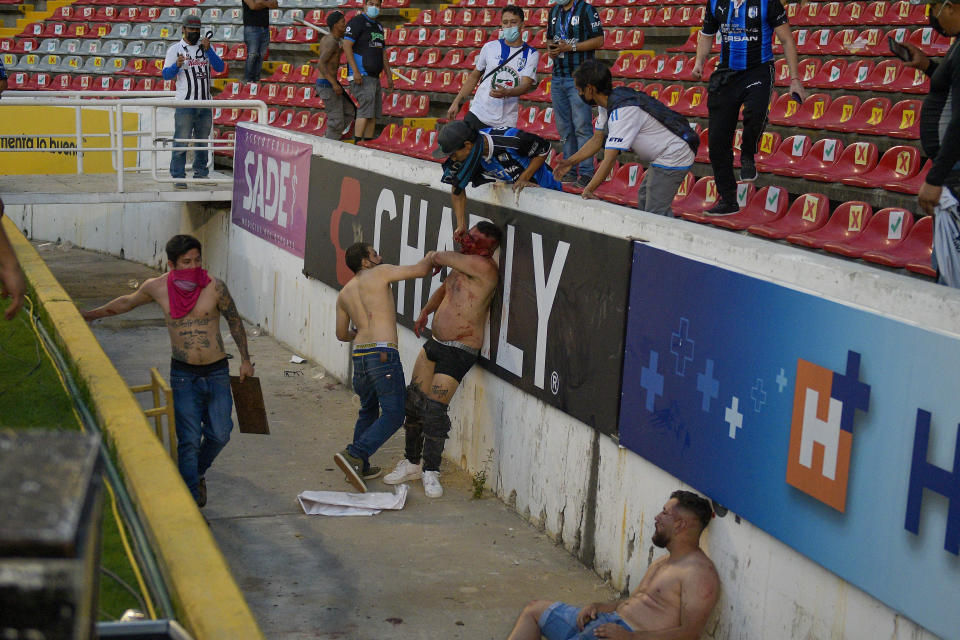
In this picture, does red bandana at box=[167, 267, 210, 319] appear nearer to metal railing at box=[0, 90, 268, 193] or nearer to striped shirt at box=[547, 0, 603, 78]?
striped shirt at box=[547, 0, 603, 78]

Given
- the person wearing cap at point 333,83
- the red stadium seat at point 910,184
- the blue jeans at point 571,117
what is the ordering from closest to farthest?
the red stadium seat at point 910,184, the blue jeans at point 571,117, the person wearing cap at point 333,83

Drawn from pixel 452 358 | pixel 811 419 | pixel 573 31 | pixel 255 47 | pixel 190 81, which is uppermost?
pixel 573 31

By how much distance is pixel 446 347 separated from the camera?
7.88 metres

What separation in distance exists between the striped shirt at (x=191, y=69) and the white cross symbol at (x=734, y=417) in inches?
430

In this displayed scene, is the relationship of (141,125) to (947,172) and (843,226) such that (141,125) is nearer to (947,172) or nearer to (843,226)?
(843,226)

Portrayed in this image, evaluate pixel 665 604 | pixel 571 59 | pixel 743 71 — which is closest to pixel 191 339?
pixel 665 604

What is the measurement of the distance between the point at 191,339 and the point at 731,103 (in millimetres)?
3794

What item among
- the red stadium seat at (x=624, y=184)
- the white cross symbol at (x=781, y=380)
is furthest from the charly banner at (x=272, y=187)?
the white cross symbol at (x=781, y=380)

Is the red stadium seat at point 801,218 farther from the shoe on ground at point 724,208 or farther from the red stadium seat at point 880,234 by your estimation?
the red stadium seat at point 880,234

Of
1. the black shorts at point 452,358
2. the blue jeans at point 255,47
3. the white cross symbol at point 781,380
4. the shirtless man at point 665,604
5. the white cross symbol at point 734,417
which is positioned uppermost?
the blue jeans at point 255,47

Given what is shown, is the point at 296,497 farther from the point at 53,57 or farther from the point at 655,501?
the point at 53,57

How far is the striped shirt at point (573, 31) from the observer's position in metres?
10.0

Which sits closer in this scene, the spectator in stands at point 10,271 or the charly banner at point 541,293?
the spectator in stands at point 10,271

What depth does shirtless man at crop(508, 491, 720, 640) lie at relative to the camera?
505cm
